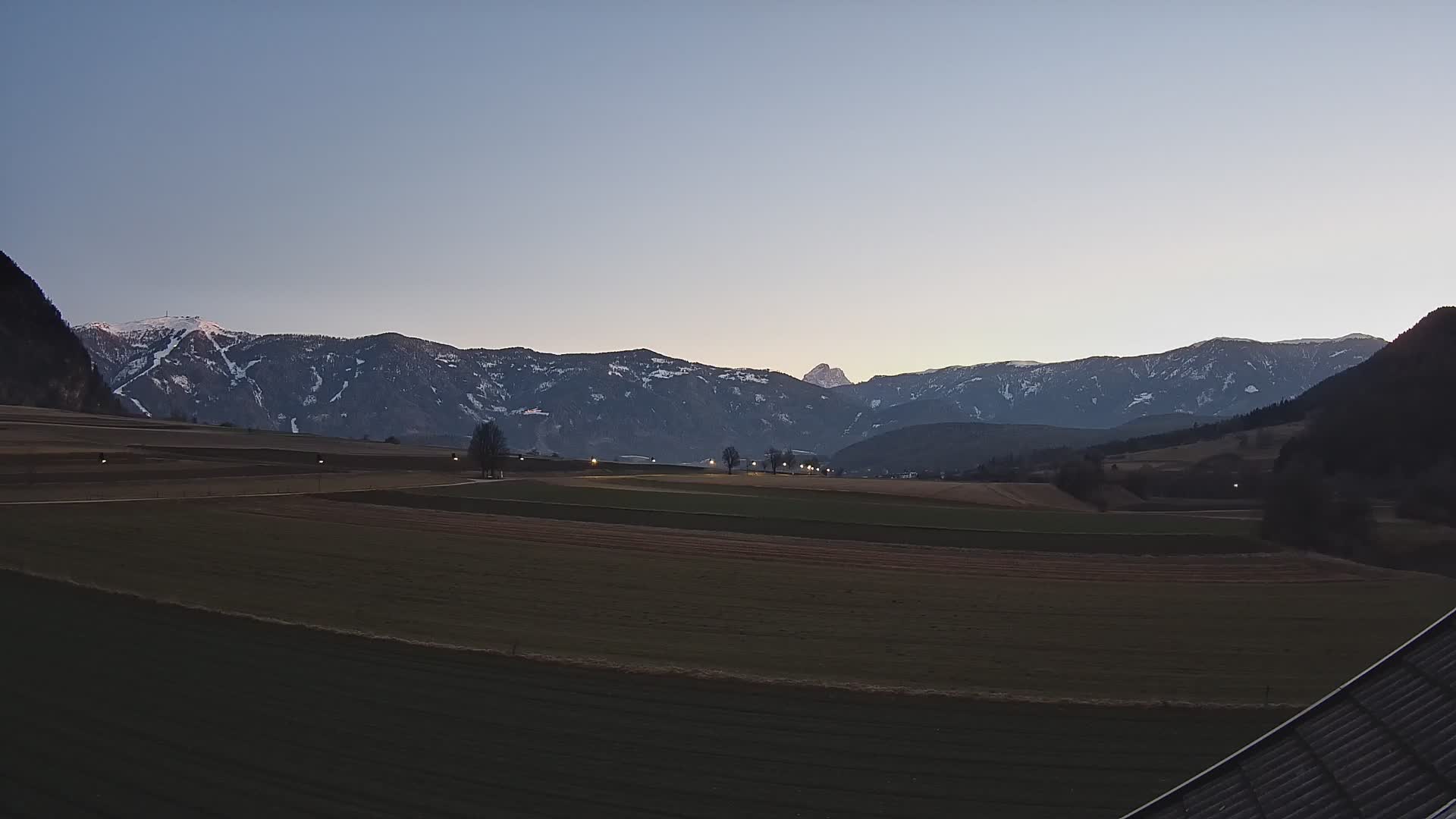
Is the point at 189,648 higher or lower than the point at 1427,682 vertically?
lower

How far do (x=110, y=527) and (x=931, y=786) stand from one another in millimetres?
46821

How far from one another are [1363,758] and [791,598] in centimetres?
2877

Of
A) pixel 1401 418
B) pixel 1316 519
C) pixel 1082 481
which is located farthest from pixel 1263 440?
pixel 1316 519

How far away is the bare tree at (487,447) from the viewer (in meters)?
112

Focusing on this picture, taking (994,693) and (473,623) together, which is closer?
(994,693)

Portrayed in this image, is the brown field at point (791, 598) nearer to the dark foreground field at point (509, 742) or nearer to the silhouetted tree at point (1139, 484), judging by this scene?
the dark foreground field at point (509, 742)

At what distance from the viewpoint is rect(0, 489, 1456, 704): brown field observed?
2572 centimetres

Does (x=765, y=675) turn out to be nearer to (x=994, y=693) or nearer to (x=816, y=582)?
(x=994, y=693)

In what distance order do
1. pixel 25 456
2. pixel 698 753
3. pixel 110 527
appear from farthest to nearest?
pixel 25 456 < pixel 110 527 < pixel 698 753

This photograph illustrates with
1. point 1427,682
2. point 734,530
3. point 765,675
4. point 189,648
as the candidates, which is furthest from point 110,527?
point 1427,682

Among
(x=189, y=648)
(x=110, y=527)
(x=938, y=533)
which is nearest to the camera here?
(x=189, y=648)

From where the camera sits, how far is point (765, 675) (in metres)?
24.2

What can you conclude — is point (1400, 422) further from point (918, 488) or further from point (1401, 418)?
point (918, 488)

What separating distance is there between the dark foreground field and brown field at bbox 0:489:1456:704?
2.51 meters
